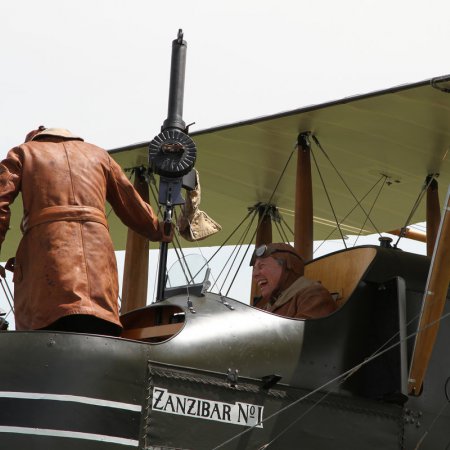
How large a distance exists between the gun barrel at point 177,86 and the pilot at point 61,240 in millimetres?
492

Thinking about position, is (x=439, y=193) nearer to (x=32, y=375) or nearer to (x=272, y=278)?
(x=272, y=278)

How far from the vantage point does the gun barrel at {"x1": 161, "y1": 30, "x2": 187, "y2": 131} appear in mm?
6031

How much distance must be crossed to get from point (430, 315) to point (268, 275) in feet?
3.83

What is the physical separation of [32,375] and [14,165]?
1051 millimetres

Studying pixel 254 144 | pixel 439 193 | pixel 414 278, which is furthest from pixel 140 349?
pixel 439 193

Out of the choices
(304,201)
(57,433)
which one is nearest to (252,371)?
(57,433)

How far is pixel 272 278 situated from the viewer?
267 inches

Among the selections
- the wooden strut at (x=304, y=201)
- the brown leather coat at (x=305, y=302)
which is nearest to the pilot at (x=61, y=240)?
the brown leather coat at (x=305, y=302)

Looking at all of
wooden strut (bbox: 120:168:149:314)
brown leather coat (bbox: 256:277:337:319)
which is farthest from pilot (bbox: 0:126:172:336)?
wooden strut (bbox: 120:168:149:314)

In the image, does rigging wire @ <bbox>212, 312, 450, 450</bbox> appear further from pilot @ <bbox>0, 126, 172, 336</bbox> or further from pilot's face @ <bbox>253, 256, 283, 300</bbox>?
pilot's face @ <bbox>253, 256, 283, 300</bbox>

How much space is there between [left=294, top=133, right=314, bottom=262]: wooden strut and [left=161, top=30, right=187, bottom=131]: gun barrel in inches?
145

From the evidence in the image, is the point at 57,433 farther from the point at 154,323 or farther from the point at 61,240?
the point at 154,323

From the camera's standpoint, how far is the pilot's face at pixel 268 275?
6.78 m

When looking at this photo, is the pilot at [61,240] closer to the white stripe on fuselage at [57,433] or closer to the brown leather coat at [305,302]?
the white stripe on fuselage at [57,433]
